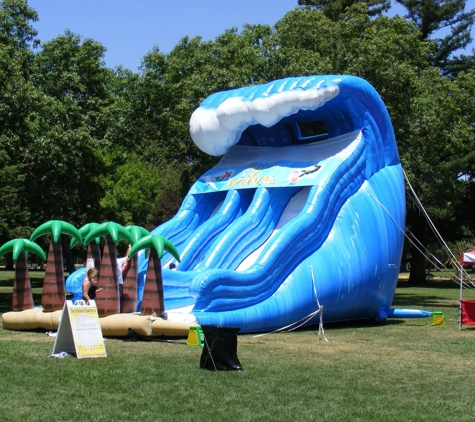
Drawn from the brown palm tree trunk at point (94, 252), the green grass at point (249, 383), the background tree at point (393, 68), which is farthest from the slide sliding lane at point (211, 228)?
the background tree at point (393, 68)

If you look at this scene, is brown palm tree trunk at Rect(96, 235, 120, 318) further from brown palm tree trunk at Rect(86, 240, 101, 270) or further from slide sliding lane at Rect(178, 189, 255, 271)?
slide sliding lane at Rect(178, 189, 255, 271)

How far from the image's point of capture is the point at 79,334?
997cm

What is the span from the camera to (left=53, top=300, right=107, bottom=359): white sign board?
987 centimetres

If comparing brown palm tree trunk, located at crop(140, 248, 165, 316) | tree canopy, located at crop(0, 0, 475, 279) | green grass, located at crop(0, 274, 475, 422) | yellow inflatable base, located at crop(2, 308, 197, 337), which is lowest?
green grass, located at crop(0, 274, 475, 422)

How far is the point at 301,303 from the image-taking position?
44.5 ft

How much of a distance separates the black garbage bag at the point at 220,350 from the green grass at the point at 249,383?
7.8 inches

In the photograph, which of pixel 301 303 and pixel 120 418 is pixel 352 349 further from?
pixel 120 418

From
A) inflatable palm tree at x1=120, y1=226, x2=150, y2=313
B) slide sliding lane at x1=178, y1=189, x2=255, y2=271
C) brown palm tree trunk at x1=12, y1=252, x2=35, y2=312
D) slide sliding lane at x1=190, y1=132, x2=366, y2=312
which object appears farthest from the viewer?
slide sliding lane at x1=178, y1=189, x2=255, y2=271

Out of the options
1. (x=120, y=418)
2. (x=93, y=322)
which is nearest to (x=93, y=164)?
(x=93, y=322)

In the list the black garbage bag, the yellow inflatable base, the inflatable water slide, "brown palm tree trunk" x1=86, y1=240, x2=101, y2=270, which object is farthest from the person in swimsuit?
the black garbage bag

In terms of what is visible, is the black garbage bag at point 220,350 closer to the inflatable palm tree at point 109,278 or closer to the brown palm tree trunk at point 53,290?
the inflatable palm tree at point 109,278

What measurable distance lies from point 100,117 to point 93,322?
16.7 meters

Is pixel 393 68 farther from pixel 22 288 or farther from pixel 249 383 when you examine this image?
pixel 249 383

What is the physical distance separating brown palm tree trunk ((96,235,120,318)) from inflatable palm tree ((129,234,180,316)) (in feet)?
1.42
